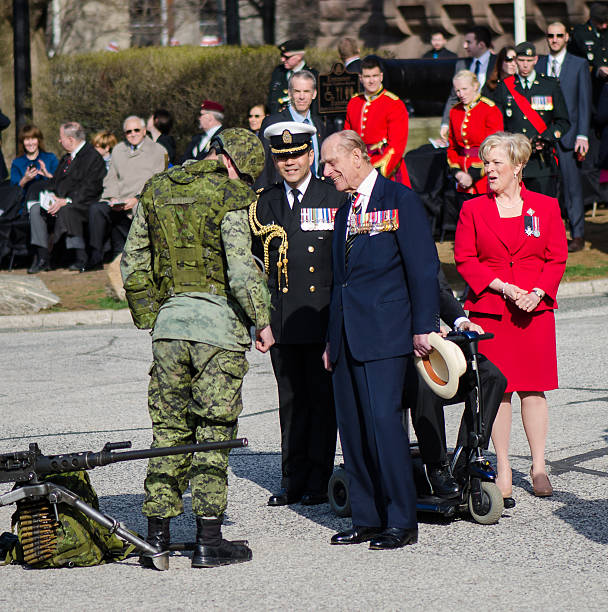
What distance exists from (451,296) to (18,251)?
12.0 m

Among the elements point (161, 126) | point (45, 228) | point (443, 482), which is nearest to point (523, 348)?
point (443, 482)

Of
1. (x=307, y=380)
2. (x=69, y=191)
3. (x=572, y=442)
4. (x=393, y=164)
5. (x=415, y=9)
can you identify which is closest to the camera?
(x=307, y=380)

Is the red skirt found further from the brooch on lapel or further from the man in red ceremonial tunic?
the man in red ceremonial tunic

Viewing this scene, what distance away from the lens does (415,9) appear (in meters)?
29.8

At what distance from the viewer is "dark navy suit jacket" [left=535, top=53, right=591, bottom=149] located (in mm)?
14914

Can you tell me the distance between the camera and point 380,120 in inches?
518

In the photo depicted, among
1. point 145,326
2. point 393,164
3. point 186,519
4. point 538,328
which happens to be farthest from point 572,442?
point 393,164

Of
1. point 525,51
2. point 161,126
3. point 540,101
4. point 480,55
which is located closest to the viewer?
point 525,51

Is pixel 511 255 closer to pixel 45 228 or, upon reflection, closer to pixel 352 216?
pixel 352 216

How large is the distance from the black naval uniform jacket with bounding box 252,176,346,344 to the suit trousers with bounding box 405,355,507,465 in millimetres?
745

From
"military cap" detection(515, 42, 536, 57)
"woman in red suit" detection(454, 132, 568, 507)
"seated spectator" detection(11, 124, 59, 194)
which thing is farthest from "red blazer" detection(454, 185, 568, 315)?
"seated spectator" detection(11, 124, 59, 194)

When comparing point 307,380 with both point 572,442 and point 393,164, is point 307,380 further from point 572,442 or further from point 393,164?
point 393,164

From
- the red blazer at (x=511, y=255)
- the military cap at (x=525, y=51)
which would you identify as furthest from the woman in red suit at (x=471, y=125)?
the red blazer at (x=511, y=255)

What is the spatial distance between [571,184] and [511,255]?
8.81m
